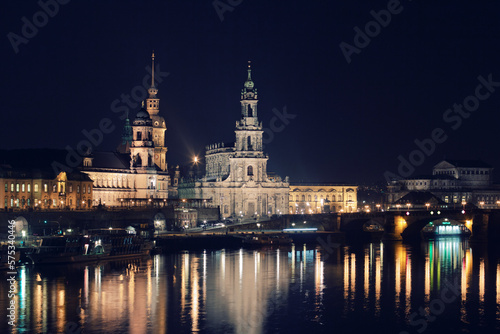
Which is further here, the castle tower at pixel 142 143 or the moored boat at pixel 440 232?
the moored boat at pixel 440 232

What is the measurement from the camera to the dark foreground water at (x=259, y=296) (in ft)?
242

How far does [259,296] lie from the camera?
87.9 meters

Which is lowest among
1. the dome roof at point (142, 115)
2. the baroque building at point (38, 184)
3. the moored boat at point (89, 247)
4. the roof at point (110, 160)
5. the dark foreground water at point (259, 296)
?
the dark foreground water at point (259, 296)

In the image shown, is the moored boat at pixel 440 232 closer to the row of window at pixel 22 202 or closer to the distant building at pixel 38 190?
the distant building at pixel 38 190

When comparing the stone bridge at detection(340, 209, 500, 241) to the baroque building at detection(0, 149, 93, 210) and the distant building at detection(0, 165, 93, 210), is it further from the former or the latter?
the distant building at detection(0, 165, 93, 210)

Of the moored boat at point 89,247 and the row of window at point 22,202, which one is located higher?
the row of window at point 22,202

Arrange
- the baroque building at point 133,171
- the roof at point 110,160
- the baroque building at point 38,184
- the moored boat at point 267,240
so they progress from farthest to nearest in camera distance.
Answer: the roof at point 110,160 < the baroque building at point 133,171 < the moored boat at point 267,240 < the baroque building at point 38,184

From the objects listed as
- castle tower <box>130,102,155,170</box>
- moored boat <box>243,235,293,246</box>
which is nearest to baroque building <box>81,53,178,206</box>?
castle tower <box>130,102,155,170</box>

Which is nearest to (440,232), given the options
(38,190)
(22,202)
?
(38,190)

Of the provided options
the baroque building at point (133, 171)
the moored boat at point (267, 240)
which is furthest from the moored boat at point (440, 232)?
the baroque building at point (133, 171)

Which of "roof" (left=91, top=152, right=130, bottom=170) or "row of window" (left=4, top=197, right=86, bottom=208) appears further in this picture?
"roof" (left=91, top=152, right=130, bottom=170)

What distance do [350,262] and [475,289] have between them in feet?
92.2

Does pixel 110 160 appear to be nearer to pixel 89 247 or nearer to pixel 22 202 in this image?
pixel 22 202

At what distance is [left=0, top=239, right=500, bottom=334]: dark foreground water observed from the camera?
73.8m
